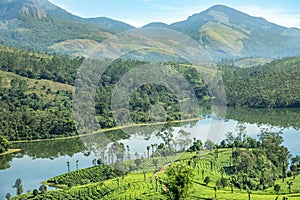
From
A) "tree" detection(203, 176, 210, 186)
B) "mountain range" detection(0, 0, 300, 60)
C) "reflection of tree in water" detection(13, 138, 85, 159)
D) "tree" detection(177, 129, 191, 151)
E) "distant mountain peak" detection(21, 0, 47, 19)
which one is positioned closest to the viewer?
"tree" detection(177, 129, 191, 151)

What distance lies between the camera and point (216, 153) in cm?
2456

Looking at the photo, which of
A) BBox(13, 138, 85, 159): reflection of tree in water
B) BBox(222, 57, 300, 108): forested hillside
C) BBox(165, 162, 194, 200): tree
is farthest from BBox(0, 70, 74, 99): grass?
BBox(165, 162, 194, 200): tree

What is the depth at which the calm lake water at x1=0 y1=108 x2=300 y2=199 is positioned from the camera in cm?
1619

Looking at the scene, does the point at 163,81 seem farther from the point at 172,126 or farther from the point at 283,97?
the point at 283,97

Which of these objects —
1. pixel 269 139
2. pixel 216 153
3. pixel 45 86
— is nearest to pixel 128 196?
pixel 216 153

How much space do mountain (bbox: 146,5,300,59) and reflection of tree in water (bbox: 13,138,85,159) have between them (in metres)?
78.5

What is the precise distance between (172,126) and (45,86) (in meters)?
29.0

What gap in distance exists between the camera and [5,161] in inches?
1071

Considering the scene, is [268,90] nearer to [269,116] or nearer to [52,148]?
[269,116]

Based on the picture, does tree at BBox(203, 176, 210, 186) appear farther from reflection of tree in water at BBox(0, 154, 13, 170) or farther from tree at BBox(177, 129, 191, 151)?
reflection of tree in water at BBox(0, 154, 13, 170)

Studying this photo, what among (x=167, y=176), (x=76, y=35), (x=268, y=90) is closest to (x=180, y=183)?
(x=167, y=176)

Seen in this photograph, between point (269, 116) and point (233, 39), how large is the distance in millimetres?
109520

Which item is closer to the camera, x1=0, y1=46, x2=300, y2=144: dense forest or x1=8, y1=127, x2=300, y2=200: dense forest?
x1=8, y1=127, x2=300, y2=200: dense forest

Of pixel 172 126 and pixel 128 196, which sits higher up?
pixel 172 126
